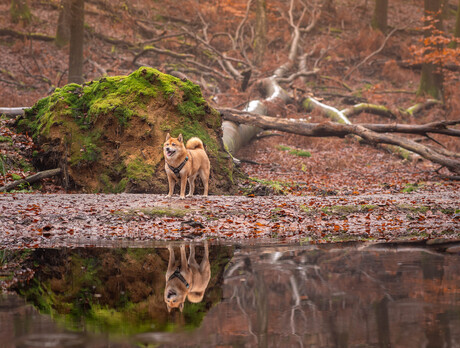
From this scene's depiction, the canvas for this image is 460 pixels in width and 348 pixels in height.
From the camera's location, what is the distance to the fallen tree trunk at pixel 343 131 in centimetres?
1614

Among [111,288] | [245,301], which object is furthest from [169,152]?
[245,301]

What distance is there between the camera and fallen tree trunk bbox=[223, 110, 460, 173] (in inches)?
635

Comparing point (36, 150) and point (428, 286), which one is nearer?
point (428, 286)

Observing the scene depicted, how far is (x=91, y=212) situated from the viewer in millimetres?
9453

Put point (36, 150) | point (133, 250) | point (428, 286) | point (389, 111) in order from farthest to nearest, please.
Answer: point (389, 111) → point (36, 150) → point (133, 250) → point (428, 286)

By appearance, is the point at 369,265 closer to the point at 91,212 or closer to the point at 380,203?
the point at 380,203

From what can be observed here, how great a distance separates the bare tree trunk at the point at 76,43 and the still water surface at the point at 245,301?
50.6ft

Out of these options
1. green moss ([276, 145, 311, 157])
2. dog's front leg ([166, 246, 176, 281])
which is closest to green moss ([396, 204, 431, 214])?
dog's front leg ([166, 246, 176, 281])

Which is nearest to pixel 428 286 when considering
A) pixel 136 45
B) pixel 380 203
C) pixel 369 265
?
pixel 369 265

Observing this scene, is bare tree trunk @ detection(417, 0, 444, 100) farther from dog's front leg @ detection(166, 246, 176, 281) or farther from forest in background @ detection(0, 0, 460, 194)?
dog's front leg @ detection(166, 246, 176, 281)

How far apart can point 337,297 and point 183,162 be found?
6.38 metres

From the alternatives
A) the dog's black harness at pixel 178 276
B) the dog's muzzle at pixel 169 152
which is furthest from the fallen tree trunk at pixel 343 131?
the dog's black harness at pixel 178 276

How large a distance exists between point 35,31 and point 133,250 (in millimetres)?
23005

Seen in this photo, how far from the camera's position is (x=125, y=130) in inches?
492
